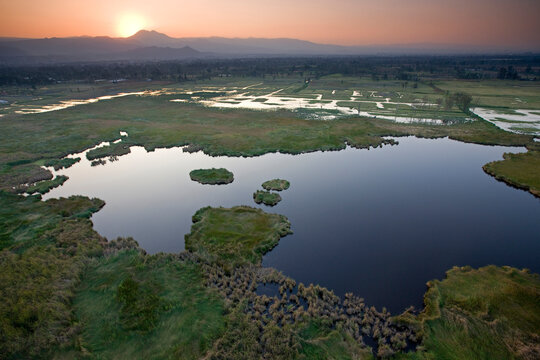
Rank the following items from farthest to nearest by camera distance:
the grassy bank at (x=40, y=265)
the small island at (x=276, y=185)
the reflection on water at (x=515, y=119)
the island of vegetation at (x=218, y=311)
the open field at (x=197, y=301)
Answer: the reflection on water at (x=515, y=119) → the small island at (x=276, y=185) → the grassy bank at (x=40, y=265) → the open field at (x=197, y=301) → the island of vegetation at (x=218, y=311)

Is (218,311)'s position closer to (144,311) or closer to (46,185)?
(144,311)

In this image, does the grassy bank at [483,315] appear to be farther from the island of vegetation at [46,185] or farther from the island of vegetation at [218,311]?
the island of vegetation at [46,185]

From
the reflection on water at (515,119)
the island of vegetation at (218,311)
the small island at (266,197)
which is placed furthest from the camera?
the reflection on water at (515,119)

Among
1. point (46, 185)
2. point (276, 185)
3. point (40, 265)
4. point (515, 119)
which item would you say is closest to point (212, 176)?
point (276, 185)

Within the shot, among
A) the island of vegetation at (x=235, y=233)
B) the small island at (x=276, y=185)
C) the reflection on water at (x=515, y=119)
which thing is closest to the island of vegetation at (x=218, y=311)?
the island of vegetation at (x=235, y=233)

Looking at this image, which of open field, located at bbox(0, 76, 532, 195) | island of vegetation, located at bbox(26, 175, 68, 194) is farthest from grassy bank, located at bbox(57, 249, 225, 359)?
open field, located at bbox(0, 76, 532, 195)

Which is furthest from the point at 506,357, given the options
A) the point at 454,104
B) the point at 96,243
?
the point at 454,104

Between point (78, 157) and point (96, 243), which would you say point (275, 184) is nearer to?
point (96, 243)
